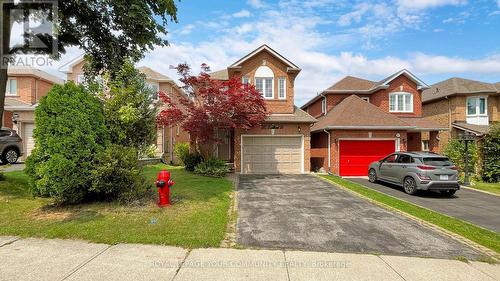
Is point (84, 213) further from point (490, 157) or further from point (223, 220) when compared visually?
point (490, 157)

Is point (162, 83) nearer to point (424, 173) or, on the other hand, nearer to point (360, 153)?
point (360, 153)

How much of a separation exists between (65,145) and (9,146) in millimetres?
12484

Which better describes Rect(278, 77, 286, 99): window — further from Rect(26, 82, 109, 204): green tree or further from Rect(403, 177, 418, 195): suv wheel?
Rect(26, 82, 109, 204): green tree

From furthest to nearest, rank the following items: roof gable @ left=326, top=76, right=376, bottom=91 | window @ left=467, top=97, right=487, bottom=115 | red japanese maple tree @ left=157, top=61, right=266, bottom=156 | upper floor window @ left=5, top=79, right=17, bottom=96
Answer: window @ left=467, top=97, right=487, bottom=115
roof gable @ left=326, top=76, right=376, bottom=91
upper floor window @ left=5, top=79, right=17, bottom=96
red japanese maple tree @ left=157, top=61, right=266, bottom=156

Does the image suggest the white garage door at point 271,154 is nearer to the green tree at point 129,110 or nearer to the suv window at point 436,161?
the suv window at point 436,161

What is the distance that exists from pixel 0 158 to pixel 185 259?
54.5ft

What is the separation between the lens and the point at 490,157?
17.2m

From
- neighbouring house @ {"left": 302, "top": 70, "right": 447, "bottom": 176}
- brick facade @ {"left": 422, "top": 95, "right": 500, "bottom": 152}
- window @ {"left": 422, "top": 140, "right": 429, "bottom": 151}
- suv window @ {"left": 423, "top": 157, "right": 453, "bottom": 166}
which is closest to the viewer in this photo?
suv window @ {"left": 423, "top": 157, "right": 453, "bottom": 166}

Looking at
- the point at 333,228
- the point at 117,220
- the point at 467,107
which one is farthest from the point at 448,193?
the point at 467,107

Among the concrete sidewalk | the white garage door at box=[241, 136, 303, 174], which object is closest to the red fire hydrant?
the concrete sidewalk

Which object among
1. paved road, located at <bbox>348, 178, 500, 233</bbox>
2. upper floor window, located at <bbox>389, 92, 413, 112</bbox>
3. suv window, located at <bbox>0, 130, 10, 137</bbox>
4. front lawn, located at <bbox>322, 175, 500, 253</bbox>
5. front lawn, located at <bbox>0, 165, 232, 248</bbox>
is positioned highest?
upper floor window, located at <bbox>389, 92, 413, 112</bbox>

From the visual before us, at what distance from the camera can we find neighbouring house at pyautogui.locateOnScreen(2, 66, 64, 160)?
61.7ft

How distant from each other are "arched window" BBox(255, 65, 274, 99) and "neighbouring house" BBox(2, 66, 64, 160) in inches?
563

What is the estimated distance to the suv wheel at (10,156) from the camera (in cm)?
1520
